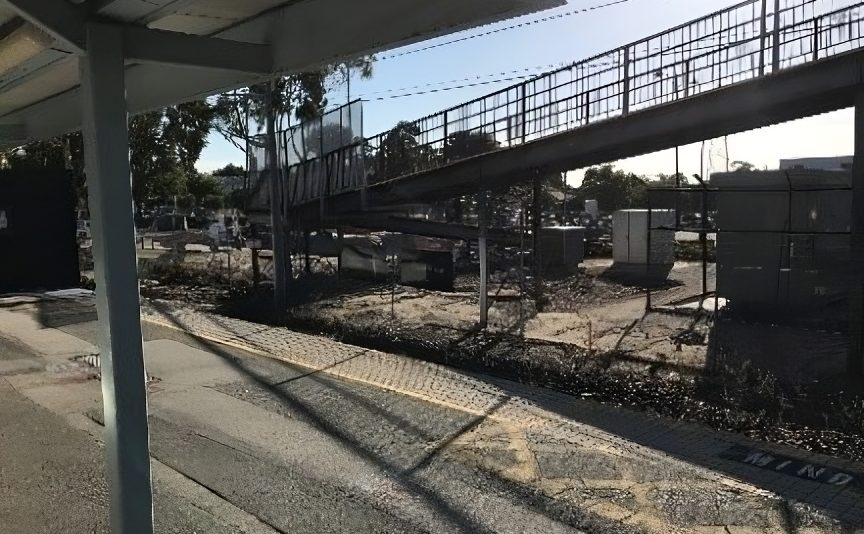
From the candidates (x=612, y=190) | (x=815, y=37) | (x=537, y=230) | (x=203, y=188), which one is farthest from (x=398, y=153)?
(x=203, y=188)

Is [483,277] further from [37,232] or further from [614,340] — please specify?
[37,232]

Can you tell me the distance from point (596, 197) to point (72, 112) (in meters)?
53.9

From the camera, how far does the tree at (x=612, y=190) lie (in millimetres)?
52606

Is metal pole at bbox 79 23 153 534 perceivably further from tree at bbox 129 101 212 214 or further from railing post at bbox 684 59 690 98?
tree at bbox 129 101 212 214

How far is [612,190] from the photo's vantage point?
54281 mm

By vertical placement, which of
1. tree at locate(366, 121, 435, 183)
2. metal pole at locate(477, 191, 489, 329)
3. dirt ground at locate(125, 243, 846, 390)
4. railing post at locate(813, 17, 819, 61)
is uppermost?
railing post at locate(813, 17, 819, 61)

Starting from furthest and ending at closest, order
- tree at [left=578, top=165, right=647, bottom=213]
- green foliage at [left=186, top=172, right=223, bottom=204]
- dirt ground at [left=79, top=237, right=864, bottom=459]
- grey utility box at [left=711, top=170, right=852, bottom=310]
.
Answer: green foliage at [left=186, top=172, right=223, bottom=204] < tree at [left=578, top=165, right=647, bottom=213] < grey utility box at [left=711, top=170, right=852, bottom=310] < dirt ground at [left=79, top=237, right=864, bottom=459]

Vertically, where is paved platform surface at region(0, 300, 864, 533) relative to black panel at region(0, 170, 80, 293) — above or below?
below

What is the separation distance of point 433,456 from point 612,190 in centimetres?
5110

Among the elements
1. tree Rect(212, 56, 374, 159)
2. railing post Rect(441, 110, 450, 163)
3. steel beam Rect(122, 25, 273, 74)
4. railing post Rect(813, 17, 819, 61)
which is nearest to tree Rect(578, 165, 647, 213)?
tree Rect(212, 56, 374, 159)

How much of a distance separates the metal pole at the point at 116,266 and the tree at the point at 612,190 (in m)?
50.4

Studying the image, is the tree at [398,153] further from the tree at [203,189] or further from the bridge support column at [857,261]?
the tree at [203,189]

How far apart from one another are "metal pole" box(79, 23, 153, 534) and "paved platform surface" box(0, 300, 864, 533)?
162 cm

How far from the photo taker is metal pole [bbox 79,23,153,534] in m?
2.76
